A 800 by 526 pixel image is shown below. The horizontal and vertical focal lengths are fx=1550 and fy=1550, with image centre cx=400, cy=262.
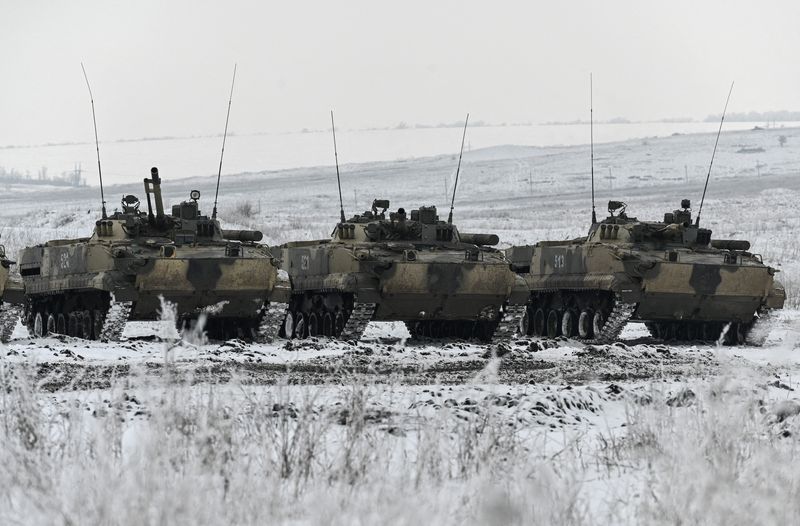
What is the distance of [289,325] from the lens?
26.4 meters

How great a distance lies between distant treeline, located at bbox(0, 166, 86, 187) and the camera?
10931 centimetres

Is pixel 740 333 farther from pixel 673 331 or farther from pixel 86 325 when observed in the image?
pixel 86 325

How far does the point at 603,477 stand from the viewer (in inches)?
368

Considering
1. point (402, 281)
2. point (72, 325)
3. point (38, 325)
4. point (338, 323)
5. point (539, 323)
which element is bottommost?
point (38, 325)

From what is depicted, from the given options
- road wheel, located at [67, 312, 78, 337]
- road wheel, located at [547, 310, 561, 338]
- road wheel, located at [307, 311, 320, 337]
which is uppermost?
road wheel, located at [547, 310, 561, 338]

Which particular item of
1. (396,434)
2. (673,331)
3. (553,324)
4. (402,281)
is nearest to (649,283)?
(553,324)

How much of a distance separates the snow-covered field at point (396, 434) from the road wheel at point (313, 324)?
1.90 metres

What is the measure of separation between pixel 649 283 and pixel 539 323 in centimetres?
385

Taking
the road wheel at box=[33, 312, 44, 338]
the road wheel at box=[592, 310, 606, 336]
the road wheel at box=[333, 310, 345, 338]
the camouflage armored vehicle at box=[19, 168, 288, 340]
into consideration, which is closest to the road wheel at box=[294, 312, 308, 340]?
the road wheel at box=[333, 310, 345, 338]

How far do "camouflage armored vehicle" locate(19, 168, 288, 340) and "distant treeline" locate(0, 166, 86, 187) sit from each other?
84.1m

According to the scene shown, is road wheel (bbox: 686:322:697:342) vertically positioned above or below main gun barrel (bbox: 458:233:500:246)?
below

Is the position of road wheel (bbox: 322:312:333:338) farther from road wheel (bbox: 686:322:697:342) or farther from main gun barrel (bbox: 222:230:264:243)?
road wheel (bbox: 686:322:697:342)

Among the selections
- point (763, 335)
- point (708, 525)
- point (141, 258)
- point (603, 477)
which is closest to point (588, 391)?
point (603, 477)

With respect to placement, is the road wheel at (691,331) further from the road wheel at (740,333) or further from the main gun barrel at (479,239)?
the main gun barrel at (479,239)
